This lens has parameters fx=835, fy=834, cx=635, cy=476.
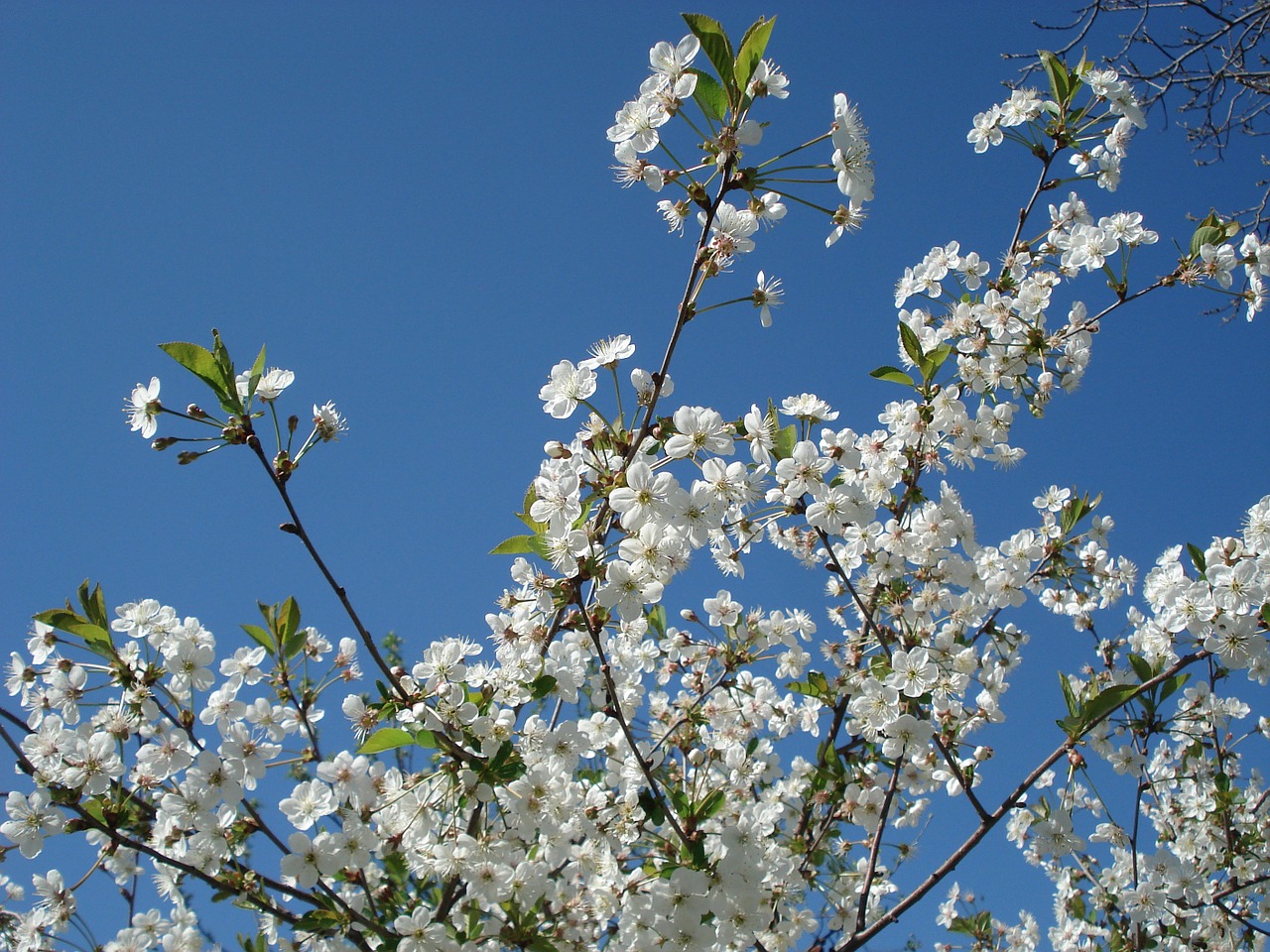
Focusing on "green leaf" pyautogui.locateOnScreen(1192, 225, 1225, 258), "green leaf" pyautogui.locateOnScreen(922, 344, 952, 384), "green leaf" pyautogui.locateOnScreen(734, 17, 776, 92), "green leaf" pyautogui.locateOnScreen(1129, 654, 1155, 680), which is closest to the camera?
"green leaf" pyautogui.locateOnScreen(734, 17, 776, 92)

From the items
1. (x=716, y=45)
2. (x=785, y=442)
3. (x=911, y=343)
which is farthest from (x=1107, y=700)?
(x=716, y=45)

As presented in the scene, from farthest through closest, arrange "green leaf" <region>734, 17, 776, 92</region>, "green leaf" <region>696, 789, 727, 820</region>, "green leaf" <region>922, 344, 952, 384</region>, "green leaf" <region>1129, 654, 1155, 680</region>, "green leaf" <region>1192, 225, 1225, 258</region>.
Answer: "green leaf" <region>1192, 225, 1225, 258</region>, "green leaf" <region>922, 344, 952, 384</region>, "green leaf" <region>1129, 654, 1155, 680</region>, "green leaf" <region>696, 789, 727, 820</region>, "green leaf" <region>734, 17, 776, 92</region>

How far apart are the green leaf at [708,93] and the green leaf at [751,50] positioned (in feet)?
0.20

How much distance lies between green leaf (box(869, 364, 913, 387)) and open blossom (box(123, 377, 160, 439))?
113 inches

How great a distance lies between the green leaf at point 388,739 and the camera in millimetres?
2559

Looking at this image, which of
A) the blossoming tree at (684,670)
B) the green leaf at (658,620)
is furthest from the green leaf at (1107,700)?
the green leaf at (658,620)

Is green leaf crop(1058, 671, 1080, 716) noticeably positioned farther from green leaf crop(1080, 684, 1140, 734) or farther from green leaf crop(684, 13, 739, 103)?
green leaf crop(684, 13, 739, 103)

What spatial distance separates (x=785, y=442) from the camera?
3.12m

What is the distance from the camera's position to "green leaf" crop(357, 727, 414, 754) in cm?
256

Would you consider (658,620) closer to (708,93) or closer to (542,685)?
(542,685)

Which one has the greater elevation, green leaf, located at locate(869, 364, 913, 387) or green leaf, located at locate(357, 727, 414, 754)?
green leaf, located at locate(869, 364, 913, 387)

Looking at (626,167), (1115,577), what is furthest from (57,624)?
(1115,577)

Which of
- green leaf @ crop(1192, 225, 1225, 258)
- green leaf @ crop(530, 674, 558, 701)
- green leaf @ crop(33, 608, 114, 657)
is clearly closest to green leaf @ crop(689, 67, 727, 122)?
green leaf @ crop(530, 674, 558, 701)

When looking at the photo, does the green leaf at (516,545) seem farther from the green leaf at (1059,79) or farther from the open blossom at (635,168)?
the green leaf at (1059,79)
